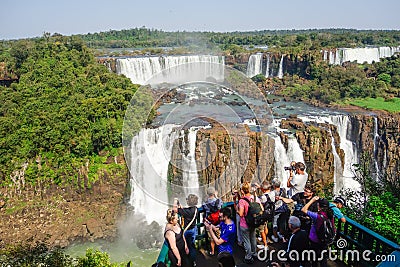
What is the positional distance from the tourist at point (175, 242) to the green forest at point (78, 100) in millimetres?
2482

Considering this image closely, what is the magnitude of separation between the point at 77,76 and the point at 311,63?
22227mm

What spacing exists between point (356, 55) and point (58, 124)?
1350 inches

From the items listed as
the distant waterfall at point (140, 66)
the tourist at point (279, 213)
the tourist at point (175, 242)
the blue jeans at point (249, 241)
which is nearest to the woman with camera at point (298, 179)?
the tourist at point (279, 213)

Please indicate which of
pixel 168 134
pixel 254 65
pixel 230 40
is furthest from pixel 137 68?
pixel 230 40

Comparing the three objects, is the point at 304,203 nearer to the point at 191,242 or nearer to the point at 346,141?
the point at 191,242

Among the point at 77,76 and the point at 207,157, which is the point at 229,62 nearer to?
the point at 77,76

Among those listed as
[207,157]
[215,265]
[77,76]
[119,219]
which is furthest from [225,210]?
[77,76]

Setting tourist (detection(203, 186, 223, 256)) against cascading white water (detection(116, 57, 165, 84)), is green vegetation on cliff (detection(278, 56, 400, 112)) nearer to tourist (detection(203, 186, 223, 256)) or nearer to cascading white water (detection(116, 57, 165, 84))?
cascading white water (detection(116, 57, 165, 84))

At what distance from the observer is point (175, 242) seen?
131 inches

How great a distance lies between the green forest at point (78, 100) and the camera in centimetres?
1670

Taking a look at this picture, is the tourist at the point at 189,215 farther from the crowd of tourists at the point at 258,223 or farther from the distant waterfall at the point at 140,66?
→ the distant waterfall at the point at 140,66

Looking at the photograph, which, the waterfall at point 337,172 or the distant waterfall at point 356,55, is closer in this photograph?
the waterfall at point 337,172

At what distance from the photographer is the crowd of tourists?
3.31m

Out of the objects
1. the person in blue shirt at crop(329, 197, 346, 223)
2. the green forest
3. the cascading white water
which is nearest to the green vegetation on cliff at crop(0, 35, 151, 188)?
the green forest
